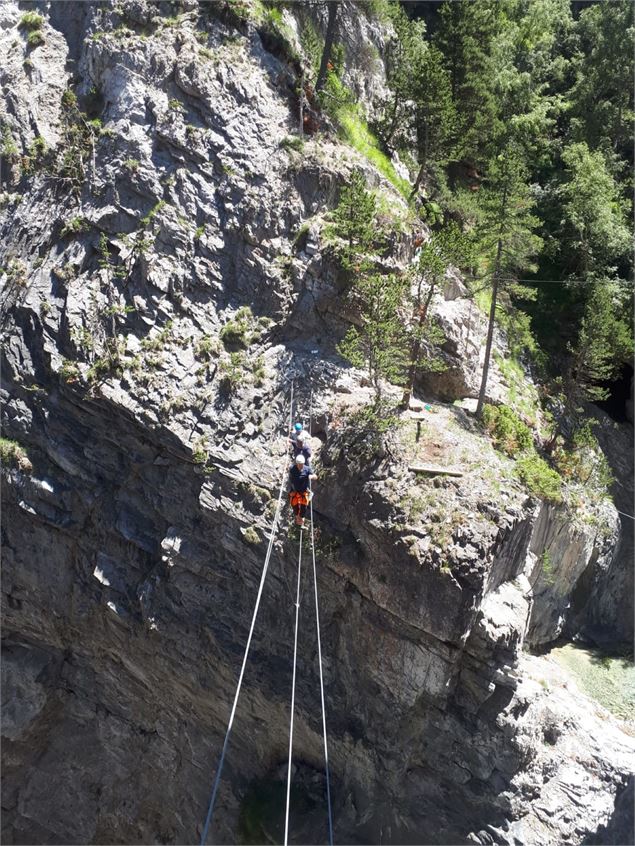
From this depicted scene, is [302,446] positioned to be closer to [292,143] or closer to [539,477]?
[539,477]

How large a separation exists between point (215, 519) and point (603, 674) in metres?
13.1

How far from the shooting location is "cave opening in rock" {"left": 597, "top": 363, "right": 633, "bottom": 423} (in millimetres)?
24188

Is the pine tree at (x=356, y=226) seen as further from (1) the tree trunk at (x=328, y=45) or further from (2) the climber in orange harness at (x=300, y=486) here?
(2) the climber in orange harness at (x=300, y=486)

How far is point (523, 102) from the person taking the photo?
2472 cm

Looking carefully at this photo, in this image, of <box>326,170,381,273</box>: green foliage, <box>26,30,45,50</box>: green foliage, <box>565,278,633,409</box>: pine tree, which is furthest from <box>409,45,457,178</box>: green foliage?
<box>26,30,45,50</box>: green foliage

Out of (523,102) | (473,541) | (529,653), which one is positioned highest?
(523,102)

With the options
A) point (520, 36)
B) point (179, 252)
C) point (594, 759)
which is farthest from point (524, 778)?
point (520, 36)

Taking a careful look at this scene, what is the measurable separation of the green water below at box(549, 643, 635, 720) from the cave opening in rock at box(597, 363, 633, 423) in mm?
8802

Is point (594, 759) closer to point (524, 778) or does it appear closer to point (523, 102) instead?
point (524, 778)

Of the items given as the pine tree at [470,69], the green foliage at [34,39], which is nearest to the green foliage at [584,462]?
the pine tree at [470,69]

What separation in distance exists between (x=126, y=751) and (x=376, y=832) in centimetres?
834

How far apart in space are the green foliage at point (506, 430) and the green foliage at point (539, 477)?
0.38 metres

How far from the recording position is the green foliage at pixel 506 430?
1838cm

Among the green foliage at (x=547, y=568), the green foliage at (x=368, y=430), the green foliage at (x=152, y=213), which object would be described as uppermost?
the green foliage at (x=152, y=213)
